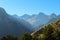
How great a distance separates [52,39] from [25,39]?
625 inches

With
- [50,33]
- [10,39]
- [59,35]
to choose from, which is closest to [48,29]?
[50,33]

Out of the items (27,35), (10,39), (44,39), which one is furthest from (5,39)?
(44,39)

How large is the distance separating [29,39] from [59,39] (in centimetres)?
2017

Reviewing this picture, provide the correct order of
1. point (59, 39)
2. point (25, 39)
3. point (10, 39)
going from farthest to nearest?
1. point (10, 39)
2. point (25, 39)
3. point (59, 39)

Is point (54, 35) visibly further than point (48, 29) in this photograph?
No

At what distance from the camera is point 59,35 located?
313 ft

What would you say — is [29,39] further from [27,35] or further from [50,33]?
[50,33]

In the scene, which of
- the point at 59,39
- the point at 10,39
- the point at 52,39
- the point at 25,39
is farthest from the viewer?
the point at 10,39

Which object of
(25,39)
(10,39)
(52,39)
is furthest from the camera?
(10,39)

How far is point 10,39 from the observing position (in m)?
125

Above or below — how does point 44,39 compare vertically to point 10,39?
below

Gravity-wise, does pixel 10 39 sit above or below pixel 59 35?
above

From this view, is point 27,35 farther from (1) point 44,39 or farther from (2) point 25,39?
(1) point 44,39

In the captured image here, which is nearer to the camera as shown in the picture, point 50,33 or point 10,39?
point 50,33
